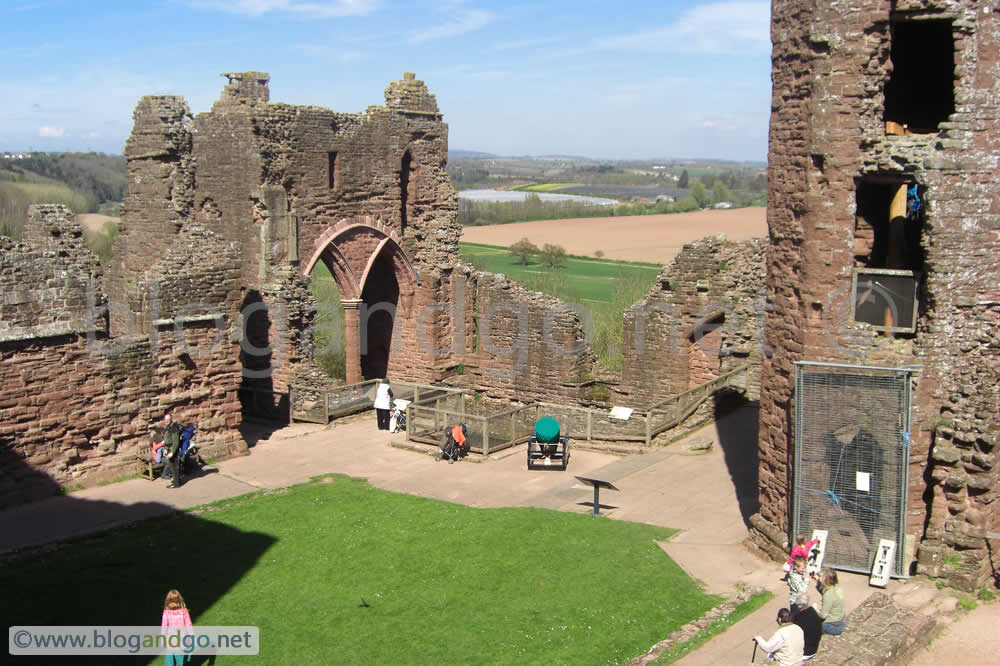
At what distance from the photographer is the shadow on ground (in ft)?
46.9

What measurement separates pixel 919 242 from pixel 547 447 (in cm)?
720

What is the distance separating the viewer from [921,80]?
44.1 ft

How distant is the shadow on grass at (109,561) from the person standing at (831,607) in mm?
6027

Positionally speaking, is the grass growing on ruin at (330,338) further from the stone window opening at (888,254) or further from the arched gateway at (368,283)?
the stone window opening at (888,254)

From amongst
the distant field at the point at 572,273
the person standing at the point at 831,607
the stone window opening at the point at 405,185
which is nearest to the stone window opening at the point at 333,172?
the stone window opening at the point at 405,185

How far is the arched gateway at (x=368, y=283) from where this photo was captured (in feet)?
71.9

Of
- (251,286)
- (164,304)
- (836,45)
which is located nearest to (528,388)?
(251,286)

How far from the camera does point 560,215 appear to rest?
314 ft

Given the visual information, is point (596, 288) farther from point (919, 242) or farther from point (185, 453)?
point (919, 242)

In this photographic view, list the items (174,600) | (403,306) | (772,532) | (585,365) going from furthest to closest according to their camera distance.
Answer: (403,306) → (585,365) → (772,532) → (174,600)

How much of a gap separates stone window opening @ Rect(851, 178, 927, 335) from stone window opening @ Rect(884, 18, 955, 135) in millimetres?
1154

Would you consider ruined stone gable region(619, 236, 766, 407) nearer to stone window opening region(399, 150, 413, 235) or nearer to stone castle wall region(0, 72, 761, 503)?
stone castle wall region(0, 72, 761, 503)

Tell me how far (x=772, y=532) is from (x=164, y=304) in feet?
33.5

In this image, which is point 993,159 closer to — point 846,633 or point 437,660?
point 846,633
